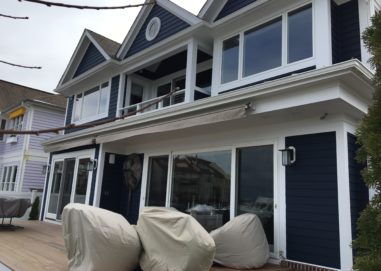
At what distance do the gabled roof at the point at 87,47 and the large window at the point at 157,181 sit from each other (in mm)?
3784

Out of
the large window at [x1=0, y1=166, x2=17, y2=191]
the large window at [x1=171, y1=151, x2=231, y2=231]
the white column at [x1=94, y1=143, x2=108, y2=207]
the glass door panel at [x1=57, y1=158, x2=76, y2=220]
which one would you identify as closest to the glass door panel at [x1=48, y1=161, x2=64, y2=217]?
the glass door panel at [x1=57, y1=158, x2=76, y2=220]

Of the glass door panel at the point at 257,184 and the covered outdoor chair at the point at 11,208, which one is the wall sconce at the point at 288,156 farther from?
the covered outdoor chair at the point at 11,208

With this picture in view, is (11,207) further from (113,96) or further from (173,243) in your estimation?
(173,243)

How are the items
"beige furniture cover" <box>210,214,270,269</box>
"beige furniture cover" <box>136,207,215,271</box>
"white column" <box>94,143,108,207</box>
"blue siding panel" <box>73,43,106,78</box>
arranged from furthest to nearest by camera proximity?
"blue siding panel" <box>73,43,106,78</box> → "white column" <box>94,143,108,207</box> → "beige furniture cover" <box>210,214,270,269</box> → "beige furniture cover" <box>136,207,215,271</box>

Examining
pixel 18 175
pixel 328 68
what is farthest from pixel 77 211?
pixel 18 175

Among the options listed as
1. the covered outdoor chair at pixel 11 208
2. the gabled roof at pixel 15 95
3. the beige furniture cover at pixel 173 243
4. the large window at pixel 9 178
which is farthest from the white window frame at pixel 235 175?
the gabled roof at pixel 15 95

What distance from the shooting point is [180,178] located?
8172 millimetres

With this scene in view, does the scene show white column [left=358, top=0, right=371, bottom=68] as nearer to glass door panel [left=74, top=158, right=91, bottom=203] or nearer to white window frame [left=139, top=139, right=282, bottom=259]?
white window frame [left=139, top=139, right=282, bottom=259]

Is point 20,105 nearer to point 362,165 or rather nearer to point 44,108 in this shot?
point 44,108

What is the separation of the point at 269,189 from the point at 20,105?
15.6 meters

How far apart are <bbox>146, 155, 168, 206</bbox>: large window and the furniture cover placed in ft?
11.3

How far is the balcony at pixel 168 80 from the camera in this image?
822 cm

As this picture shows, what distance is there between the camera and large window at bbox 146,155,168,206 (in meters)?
8.55

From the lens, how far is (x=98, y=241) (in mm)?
4484
